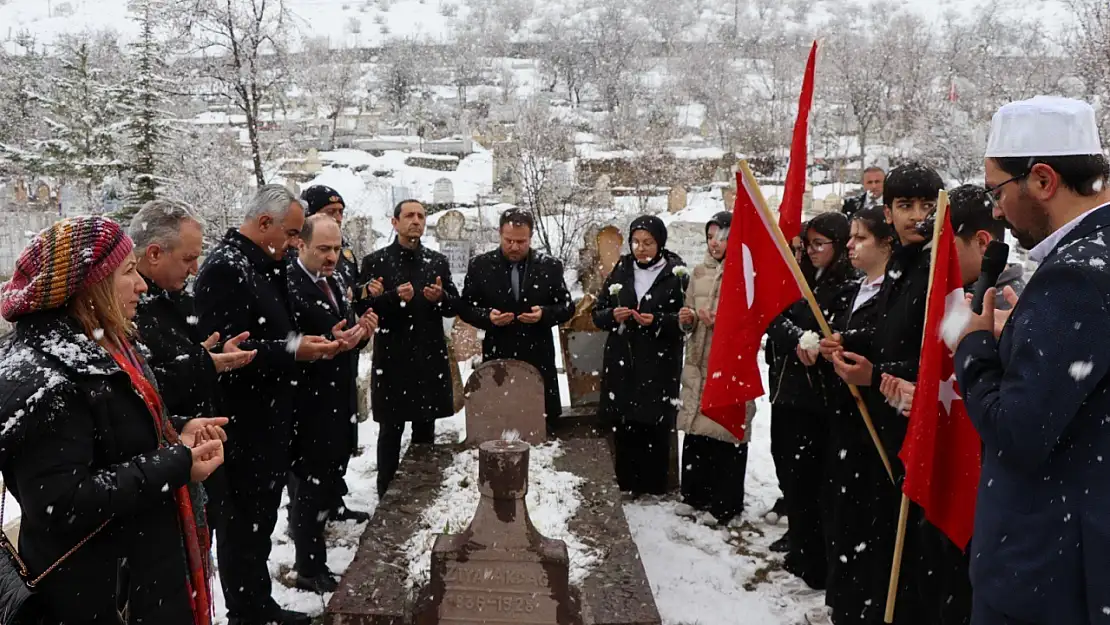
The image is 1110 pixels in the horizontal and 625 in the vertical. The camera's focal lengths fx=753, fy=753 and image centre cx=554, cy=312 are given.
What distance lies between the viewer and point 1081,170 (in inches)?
72.3

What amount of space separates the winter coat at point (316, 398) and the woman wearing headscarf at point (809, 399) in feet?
7.82

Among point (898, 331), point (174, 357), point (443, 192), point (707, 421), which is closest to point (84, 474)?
point (174, 357)

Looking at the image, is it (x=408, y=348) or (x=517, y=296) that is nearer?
(x=408, y=348)

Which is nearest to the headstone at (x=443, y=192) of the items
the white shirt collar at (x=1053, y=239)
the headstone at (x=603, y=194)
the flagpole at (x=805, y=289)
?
the headstone at (x=603, y=194)

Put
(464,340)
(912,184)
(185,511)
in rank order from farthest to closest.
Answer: (464,340), (912,184), (185,511)

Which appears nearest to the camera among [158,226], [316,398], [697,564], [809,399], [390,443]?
[158,226]

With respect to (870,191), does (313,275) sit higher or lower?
lower

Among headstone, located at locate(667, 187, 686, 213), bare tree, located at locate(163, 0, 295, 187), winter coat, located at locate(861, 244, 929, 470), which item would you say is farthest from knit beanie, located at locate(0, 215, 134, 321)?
headstone, located at locate(667, 187, 686, 213)

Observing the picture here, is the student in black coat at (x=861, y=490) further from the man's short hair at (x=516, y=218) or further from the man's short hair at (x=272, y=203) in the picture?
the man's short hair at (x=272, y=203)

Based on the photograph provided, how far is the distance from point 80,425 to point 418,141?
32.8 m

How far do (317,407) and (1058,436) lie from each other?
3.25m

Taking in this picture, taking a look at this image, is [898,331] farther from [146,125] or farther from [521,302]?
[146,125]

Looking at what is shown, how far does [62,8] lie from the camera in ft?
242

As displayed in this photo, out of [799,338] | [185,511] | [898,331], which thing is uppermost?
[898,331]
